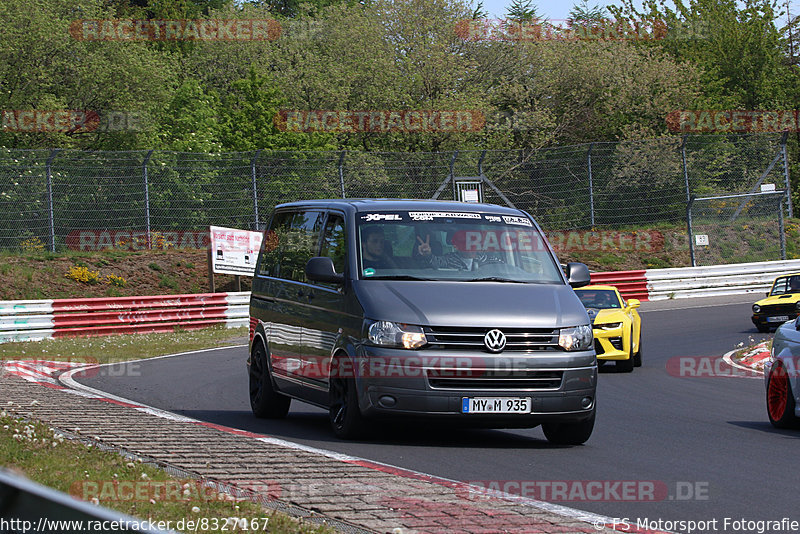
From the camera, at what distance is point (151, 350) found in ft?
72.3

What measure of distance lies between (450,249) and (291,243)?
2135 mm

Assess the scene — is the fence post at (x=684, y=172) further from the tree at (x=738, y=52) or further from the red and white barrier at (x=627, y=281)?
the tree at (x=738, y=52)

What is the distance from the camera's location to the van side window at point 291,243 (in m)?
10.9

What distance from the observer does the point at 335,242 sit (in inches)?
406

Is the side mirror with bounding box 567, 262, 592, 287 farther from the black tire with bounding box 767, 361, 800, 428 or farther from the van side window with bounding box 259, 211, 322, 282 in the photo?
the van side window with bounding box 259, 211, 322, 282

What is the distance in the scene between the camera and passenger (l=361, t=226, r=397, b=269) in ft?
32.0

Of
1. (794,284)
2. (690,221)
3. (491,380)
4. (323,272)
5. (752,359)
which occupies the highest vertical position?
(323,272)

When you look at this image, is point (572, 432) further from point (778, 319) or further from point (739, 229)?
point (739, 229)

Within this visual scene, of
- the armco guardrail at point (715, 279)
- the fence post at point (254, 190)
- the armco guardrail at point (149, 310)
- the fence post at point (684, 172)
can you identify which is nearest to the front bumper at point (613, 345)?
the armco guardrail at point (149, 310)

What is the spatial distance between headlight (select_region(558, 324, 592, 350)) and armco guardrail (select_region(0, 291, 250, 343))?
1793 cm

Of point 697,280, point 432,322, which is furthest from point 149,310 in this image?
point 432,322

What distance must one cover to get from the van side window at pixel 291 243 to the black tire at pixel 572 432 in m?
2.79

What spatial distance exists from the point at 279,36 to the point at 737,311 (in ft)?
140

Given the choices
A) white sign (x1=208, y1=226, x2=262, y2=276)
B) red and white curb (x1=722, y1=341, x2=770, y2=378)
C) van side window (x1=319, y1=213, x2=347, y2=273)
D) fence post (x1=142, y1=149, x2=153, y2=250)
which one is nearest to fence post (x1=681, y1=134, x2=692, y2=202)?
white sign (x1=208, y1=226, x2=262, y2=276)
